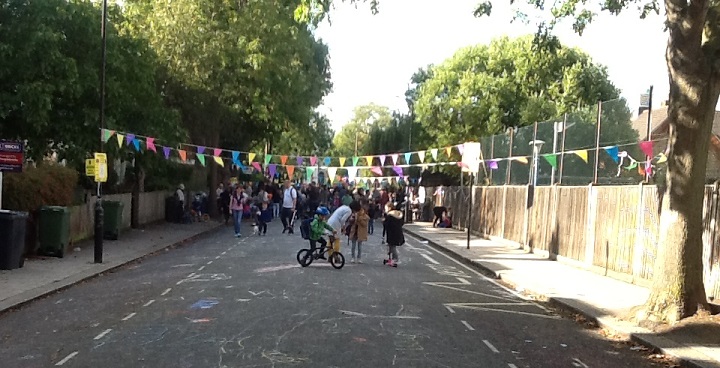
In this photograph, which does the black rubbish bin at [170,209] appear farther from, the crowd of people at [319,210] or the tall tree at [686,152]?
the tall tree at [686,152]

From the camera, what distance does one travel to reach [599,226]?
1650 cm

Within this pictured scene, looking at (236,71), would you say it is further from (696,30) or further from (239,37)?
(696,30)

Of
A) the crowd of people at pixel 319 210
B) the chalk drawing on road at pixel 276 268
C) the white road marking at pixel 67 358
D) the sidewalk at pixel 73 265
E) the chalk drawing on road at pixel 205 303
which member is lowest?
the sidewalk at pixel 73 265

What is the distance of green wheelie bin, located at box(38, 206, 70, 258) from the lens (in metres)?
17.0

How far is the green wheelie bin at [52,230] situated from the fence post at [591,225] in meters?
12.1

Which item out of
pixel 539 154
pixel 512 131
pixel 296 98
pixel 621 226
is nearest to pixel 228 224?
pixel 296 98

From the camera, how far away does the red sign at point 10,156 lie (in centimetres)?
1477

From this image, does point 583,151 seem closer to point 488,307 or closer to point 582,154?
point 582,154

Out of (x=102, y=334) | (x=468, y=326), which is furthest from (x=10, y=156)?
(x=468, y=326)

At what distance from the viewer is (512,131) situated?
25.1m

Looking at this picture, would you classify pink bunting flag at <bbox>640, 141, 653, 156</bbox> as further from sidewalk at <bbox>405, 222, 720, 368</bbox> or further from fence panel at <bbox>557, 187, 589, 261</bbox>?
fence panel at <bbox>557, 187, 589, 261</bbox>

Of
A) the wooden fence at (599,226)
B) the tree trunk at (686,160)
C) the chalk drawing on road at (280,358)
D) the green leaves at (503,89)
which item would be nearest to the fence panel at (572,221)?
the wooden fence at (599,226)

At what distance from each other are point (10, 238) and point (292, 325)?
778 cm

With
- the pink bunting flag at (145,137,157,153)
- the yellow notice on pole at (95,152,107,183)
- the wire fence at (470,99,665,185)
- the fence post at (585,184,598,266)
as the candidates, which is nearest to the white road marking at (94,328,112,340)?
the yellow notice on pole at (95,152,107,183)
